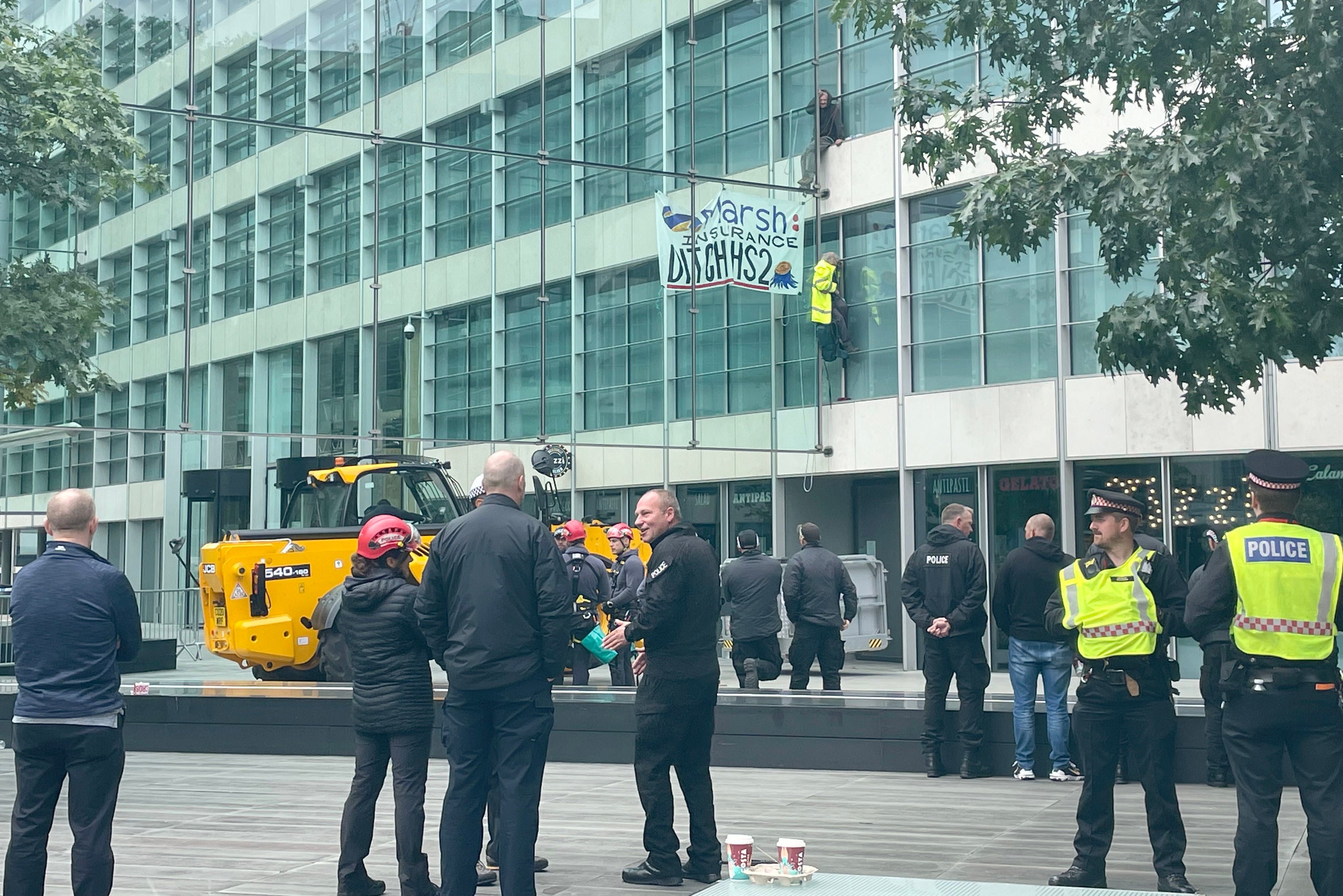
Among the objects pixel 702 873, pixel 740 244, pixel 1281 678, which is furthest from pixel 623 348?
pixel 1281 678

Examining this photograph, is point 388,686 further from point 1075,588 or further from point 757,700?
point 757,700

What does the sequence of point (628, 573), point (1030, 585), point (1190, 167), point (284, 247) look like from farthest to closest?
point (284, 247), point (628, 573), point (1030, 585), point (1190, 167)

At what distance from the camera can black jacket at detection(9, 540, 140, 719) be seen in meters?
6.62

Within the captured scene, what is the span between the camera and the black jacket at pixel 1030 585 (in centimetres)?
1144

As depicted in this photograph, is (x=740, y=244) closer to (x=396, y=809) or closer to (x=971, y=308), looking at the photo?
(x=971, y=308)

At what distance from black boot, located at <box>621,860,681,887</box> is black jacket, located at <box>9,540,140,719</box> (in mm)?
2723

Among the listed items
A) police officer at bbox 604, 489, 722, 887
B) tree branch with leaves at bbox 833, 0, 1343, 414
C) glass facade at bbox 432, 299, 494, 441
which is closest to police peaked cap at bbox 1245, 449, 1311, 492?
tree branch with leaves at bbox 833, 0, 1343, 414

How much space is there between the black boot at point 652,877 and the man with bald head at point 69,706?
260cm

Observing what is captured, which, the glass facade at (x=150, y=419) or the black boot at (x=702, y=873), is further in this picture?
the glass facade at (x=150, y=419)

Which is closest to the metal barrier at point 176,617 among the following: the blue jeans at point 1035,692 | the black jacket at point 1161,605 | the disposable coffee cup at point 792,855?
the blue jeans at point 1035,692

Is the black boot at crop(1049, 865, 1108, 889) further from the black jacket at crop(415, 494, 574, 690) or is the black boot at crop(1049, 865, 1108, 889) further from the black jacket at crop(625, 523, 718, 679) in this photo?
the black jacket at crop(415, 494, 574, 690)

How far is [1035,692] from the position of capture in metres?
11.6

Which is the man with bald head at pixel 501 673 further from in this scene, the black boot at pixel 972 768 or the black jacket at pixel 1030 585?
the black boot at pixel 972 768

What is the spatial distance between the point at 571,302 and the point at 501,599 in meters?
16.7
